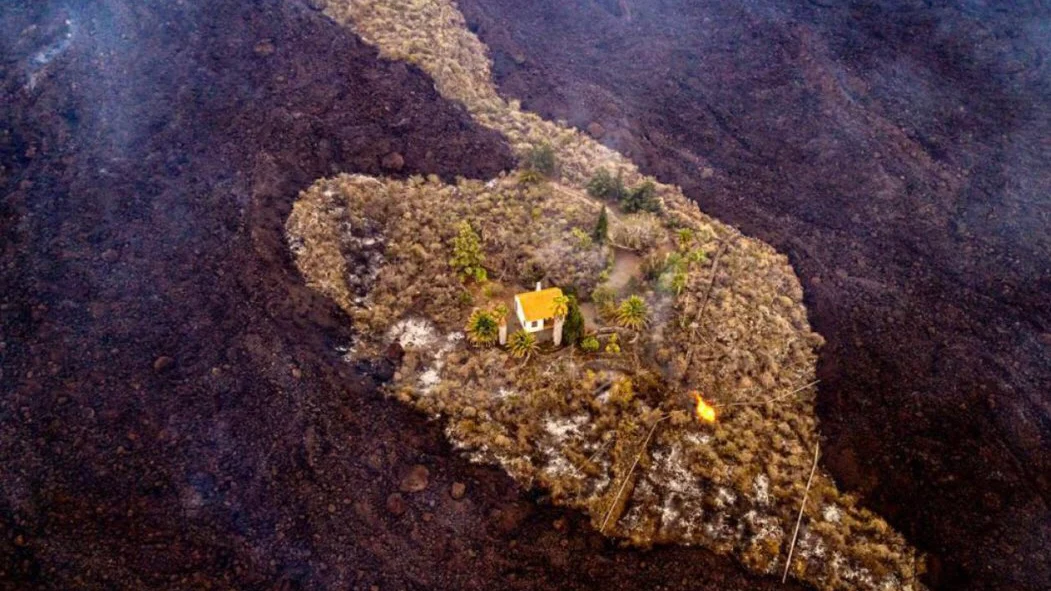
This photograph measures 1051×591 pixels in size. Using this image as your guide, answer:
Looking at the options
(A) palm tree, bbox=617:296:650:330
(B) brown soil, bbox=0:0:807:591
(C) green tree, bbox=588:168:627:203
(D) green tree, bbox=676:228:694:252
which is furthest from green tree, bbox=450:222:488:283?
(D) green tree, bbox=676:228:694:252

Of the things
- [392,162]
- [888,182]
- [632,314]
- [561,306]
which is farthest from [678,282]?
[392,162]

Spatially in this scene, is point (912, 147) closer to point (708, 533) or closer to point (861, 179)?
point (861, 179)

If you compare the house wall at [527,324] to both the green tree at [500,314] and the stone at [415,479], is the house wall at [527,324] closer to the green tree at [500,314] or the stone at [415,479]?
the green tree at [500,314]

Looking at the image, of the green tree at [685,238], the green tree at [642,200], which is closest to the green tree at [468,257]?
the green tree at [642,200]

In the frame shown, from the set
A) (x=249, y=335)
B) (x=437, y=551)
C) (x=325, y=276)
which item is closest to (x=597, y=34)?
(x=325, y=276)

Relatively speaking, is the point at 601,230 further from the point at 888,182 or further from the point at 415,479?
the point at 888,182

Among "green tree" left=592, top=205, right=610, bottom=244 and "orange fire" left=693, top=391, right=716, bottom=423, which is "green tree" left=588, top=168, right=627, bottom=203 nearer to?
"green tree" left=592, top=205, right=610, bottom=244
